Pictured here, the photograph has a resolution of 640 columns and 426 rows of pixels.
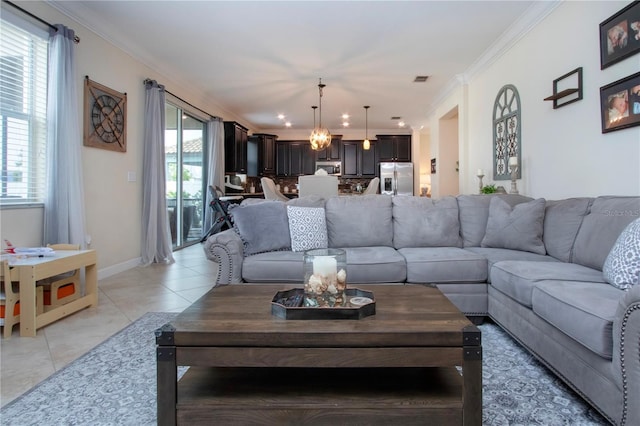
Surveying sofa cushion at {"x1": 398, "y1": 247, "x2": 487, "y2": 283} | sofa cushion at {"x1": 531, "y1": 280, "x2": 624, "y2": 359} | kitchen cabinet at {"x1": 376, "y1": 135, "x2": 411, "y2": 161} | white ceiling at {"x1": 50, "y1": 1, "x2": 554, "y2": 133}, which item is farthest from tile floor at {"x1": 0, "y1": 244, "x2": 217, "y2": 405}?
kitchen cabinet at {"x1": 376, "y1": 135, "x2": 411, "y2": 161}

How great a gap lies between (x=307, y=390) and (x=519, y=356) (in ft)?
4.62

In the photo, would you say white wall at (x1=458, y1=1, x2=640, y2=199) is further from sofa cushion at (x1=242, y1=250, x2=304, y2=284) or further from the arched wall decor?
sofa cushion at (x1=242, y1=250, x2=304, y2=284)

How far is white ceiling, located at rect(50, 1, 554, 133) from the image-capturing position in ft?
11.5

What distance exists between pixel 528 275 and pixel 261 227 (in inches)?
73.4

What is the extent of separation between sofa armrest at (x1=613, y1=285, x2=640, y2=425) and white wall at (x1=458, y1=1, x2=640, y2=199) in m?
1.71

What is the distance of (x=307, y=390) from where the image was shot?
1.29 meters

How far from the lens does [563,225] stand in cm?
258

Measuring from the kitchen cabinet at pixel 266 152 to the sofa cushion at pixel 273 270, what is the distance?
6.69 metres

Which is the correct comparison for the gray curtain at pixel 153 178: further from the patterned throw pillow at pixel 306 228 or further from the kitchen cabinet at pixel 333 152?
the kitchen cabinet at pixel 333 152

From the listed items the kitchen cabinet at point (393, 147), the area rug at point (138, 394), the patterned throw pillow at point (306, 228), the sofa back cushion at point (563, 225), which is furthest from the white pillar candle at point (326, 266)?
the kitchen cabinet at point (393, 147)

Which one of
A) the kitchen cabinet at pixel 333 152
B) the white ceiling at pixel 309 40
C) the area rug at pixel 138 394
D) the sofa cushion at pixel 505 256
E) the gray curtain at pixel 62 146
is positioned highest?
the white ceiling at pixel 309 40

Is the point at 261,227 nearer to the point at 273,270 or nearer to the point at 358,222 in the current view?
the point at 273,270

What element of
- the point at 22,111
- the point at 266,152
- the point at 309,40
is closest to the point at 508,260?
the point at 309,40

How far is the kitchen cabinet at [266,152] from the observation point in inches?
355
